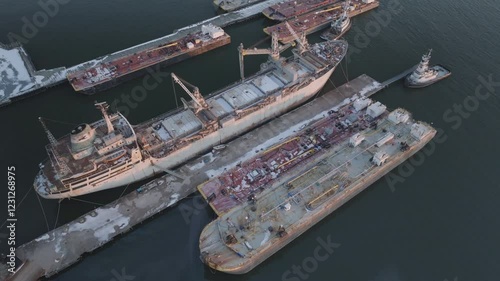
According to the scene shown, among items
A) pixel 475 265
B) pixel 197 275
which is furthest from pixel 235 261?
pixel 475 265

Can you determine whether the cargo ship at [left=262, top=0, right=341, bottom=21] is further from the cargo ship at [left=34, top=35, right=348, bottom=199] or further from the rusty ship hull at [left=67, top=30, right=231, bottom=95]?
the cargo ship at [left=34, top=35, right=348, bottom=199]

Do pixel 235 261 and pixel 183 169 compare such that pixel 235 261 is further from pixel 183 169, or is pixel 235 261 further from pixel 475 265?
pixel 475 265

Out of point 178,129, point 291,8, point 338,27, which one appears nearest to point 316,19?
point 338,27

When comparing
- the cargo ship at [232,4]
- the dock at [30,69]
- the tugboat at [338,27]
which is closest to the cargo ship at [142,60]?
the dock at [30,69]

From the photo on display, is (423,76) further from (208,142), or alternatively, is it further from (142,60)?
(142,60)

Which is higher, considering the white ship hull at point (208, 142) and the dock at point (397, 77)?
the white ship hull at point (208, 142)

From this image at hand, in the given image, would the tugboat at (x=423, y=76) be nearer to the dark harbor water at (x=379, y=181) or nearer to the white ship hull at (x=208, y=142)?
the dark harbor water at (x=379, y=181)
